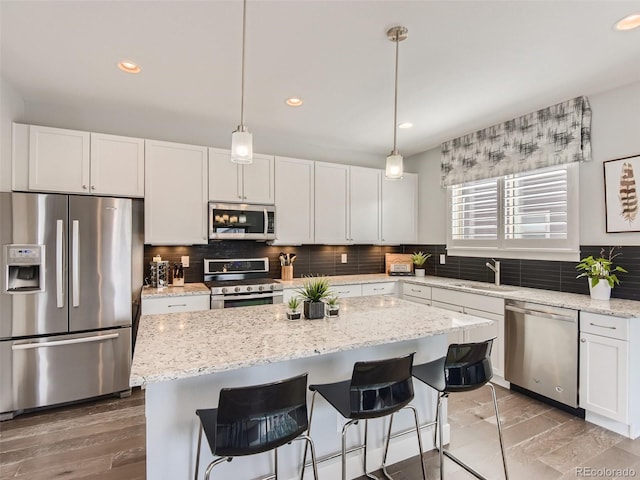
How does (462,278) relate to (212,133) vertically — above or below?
below

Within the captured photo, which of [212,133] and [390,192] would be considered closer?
[212,133]

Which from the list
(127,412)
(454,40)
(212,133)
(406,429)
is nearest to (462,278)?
(406,429)

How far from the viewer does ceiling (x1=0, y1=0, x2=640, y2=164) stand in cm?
191

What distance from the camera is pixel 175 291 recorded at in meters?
3.27

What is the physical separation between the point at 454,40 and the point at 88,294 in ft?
11.3

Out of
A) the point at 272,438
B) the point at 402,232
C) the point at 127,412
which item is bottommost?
the point at 127,412

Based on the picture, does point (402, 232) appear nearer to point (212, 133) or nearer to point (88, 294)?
point (212, 133)

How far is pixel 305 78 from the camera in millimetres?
2697

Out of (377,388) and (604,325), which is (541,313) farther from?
(377,388)

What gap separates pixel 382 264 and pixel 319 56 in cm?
337

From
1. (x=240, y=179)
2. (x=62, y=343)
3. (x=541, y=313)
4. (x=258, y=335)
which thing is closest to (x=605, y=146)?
(x=541, y=313)

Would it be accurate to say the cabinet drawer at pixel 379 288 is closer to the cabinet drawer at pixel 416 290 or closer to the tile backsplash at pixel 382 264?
the cabinet drawer at pixel 416 290

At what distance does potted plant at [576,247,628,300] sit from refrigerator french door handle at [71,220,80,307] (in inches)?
171

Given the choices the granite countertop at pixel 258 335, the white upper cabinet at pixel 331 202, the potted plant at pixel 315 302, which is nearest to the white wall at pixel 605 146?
the granite countertop at pixel 258 335
